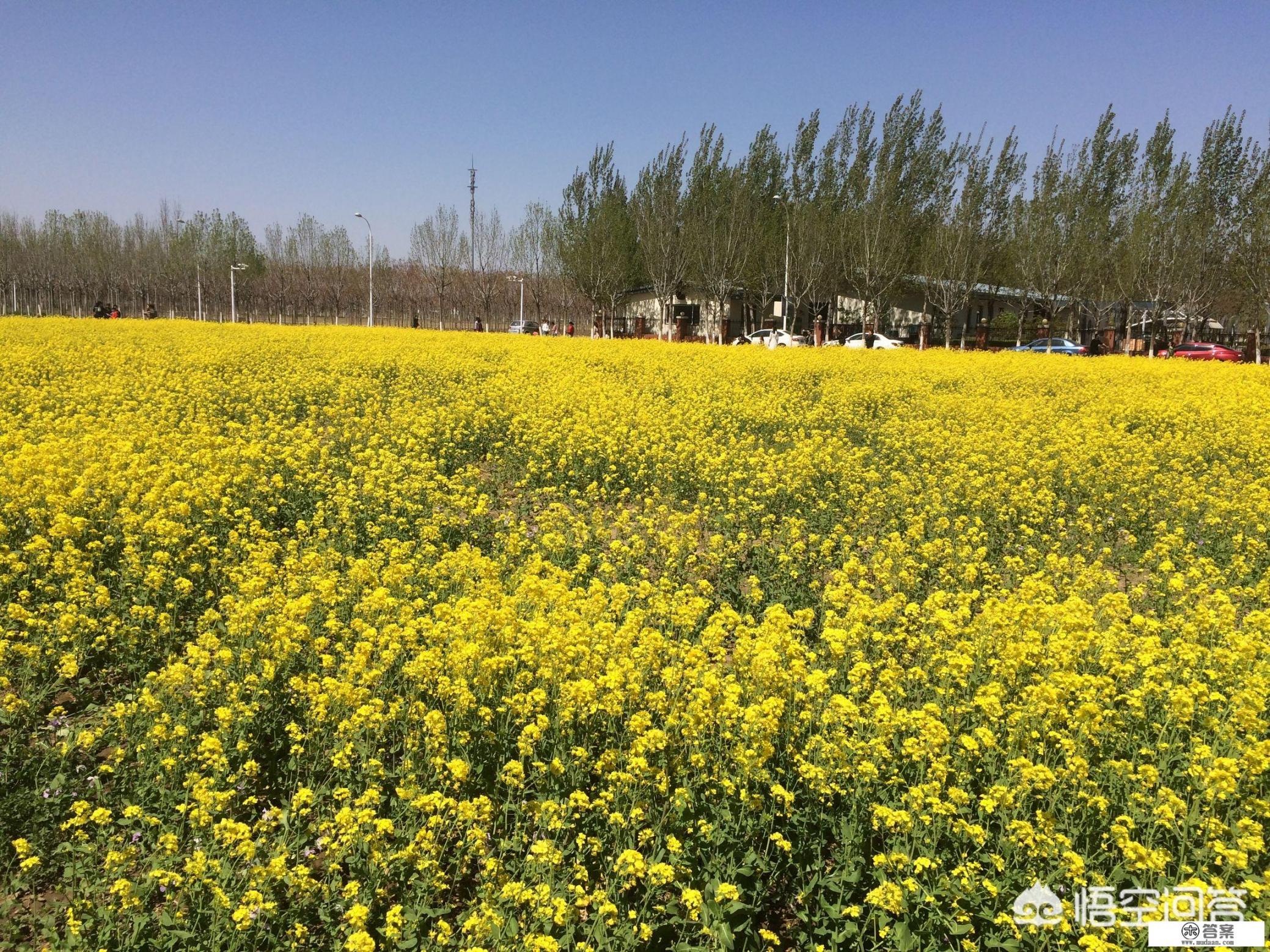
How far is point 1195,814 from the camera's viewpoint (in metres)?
3.23

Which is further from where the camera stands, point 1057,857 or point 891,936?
point 1057,857

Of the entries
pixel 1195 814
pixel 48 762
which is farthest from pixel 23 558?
pixel 1195 814

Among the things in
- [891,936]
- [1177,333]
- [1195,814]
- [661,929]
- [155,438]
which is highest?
[1177,333]

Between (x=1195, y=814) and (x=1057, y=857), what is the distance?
0.57m

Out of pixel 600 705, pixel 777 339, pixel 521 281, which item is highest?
pixel 521 281

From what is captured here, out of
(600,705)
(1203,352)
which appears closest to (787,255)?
(1203,352)

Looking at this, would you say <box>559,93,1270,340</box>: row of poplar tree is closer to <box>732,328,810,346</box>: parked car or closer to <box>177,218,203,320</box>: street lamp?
<box>732,328,810,346</box>: parked car

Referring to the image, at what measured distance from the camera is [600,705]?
397 cm

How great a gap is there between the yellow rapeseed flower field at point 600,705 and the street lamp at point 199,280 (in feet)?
191

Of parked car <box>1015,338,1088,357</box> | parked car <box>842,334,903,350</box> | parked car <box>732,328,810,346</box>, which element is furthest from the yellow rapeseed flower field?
parked car <box>1015,338,1088,357</box>

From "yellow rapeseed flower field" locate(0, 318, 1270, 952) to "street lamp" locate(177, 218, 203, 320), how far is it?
191 feet

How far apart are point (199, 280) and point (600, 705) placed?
221 ft

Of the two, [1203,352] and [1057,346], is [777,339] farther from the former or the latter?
[1203,352]

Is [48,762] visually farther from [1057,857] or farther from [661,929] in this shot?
[1057,857]
